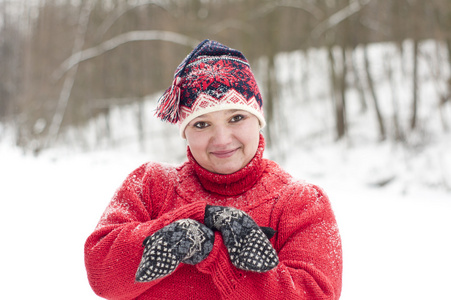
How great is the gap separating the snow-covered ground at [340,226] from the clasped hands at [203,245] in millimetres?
1576

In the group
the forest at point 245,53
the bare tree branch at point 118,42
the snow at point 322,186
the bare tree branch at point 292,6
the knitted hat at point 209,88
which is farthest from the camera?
the bare tree branch at point 118,42

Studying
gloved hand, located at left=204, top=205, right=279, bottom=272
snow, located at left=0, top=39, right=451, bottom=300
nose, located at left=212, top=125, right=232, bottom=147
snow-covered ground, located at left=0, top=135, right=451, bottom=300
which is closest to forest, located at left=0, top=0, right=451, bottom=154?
snow, located at left=0, top=39, right=451, bottom=300

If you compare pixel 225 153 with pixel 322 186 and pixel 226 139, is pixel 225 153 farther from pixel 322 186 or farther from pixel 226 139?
pixel 322 186

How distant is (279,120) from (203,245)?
5.87 meters

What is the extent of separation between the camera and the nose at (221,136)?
1.32 metres

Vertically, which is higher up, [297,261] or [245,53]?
[245,53]

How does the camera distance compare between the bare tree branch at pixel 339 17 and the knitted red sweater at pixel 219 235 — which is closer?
the knitted red sweater at pixel 219 235

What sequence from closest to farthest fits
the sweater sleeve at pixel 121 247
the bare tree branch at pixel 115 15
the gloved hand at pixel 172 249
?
the gloved hand at pixel 172 249, the sweater sleeve at pixel 121 247, the bare tree branch at pixel 115 15

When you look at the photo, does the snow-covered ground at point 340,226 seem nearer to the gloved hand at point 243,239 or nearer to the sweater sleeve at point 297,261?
the sweater sleeve at point 297,261

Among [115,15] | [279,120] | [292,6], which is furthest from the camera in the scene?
[115,15]

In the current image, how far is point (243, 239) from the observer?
1.15 metres

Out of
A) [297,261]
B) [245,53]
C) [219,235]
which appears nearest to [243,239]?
[219,235]

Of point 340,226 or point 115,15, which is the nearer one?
point 340,226

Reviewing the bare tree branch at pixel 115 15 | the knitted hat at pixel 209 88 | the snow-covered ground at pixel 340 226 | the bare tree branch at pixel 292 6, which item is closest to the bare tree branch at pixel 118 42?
the bare tree branch at pixel 115 15
